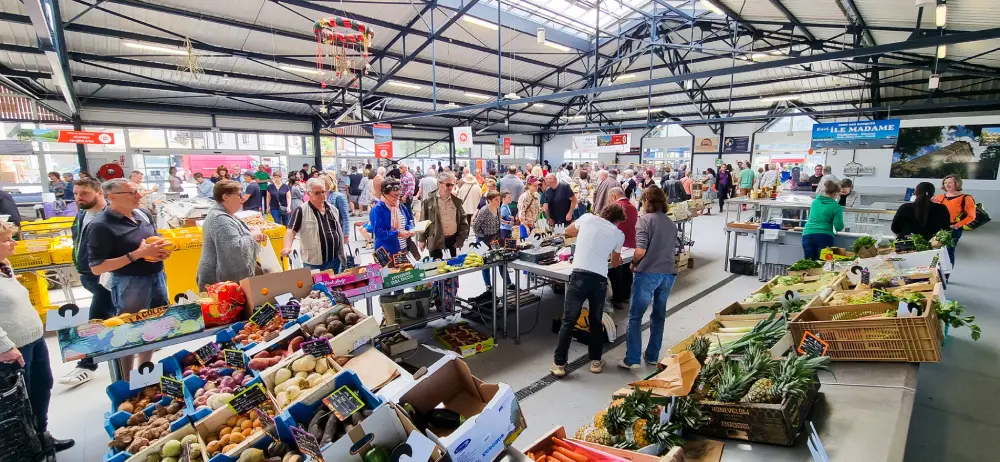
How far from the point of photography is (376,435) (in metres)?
1.42

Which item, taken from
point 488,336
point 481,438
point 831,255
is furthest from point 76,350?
point 831,255

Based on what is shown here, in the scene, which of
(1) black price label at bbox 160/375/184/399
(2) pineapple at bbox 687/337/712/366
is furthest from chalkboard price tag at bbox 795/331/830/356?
(1) black price label at bbox 160/375/184/399

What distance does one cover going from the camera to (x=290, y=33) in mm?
8922

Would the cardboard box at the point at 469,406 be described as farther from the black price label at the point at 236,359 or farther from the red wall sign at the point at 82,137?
the red wall sign at the point at 82,137

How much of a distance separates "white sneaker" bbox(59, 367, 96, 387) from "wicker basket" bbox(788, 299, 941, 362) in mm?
5040

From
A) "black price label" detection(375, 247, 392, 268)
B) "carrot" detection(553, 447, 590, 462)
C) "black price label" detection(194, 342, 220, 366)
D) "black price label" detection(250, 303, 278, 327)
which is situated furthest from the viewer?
"black price label" detection(375, 247, 392, 268)

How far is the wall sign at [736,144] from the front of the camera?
61.2ft

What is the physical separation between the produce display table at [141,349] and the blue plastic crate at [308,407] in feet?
4.03

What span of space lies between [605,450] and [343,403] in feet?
3.20

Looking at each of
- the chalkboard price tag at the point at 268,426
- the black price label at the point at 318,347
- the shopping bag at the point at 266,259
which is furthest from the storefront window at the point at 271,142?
the chalkboard price tag at the point at 268,426

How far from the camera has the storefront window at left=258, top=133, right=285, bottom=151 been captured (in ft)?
48.9

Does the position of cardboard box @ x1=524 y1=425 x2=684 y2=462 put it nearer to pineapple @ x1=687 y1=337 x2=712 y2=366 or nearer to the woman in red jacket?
pineapple @ x1=687 y1=337 x2=712 y2=366

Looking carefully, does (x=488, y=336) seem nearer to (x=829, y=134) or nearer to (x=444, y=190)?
(x=444, y=190)

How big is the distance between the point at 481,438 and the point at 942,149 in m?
16.7
